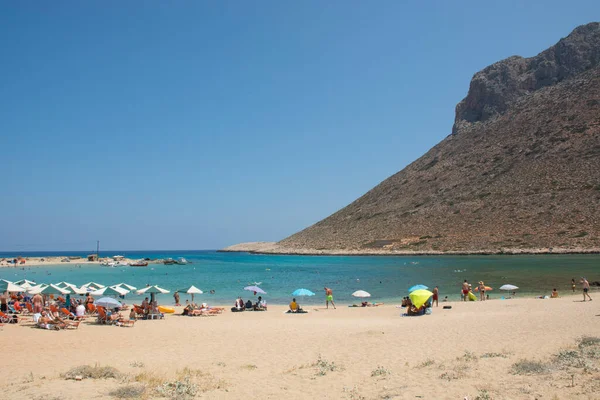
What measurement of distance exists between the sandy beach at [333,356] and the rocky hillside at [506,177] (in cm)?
5327

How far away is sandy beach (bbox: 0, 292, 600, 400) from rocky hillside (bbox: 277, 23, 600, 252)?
175ft

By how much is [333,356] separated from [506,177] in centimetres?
8063

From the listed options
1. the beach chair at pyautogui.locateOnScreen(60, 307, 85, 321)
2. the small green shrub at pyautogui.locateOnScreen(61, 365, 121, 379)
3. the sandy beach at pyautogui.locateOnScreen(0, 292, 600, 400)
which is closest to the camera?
the sandy beach at pyautogui.locateOnScreen(0, 292, 600, 400)

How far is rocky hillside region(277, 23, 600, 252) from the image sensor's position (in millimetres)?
70062

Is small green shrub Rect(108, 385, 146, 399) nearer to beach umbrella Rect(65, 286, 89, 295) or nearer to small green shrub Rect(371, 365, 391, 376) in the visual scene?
small green shrub Rect(371, 365, 391, 376)

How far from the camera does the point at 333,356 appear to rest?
13.0m

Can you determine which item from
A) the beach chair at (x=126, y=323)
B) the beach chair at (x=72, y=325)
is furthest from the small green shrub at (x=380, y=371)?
the beach chair at (x=72, y=325)

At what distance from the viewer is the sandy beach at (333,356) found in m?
9.27

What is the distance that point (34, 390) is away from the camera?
9367 mm

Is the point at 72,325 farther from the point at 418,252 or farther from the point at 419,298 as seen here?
the point at 418,252

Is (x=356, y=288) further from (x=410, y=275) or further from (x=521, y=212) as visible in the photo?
(x=521, y=212)

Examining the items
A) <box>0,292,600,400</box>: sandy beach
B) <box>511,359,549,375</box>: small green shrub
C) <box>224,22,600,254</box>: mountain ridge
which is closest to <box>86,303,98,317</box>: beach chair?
<box>0,292,600,400</box>: sandy beach

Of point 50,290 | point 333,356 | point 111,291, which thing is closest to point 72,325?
point 50,290

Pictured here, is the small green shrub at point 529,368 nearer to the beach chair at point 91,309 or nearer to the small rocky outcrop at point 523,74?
the beach chair at point 91,309
